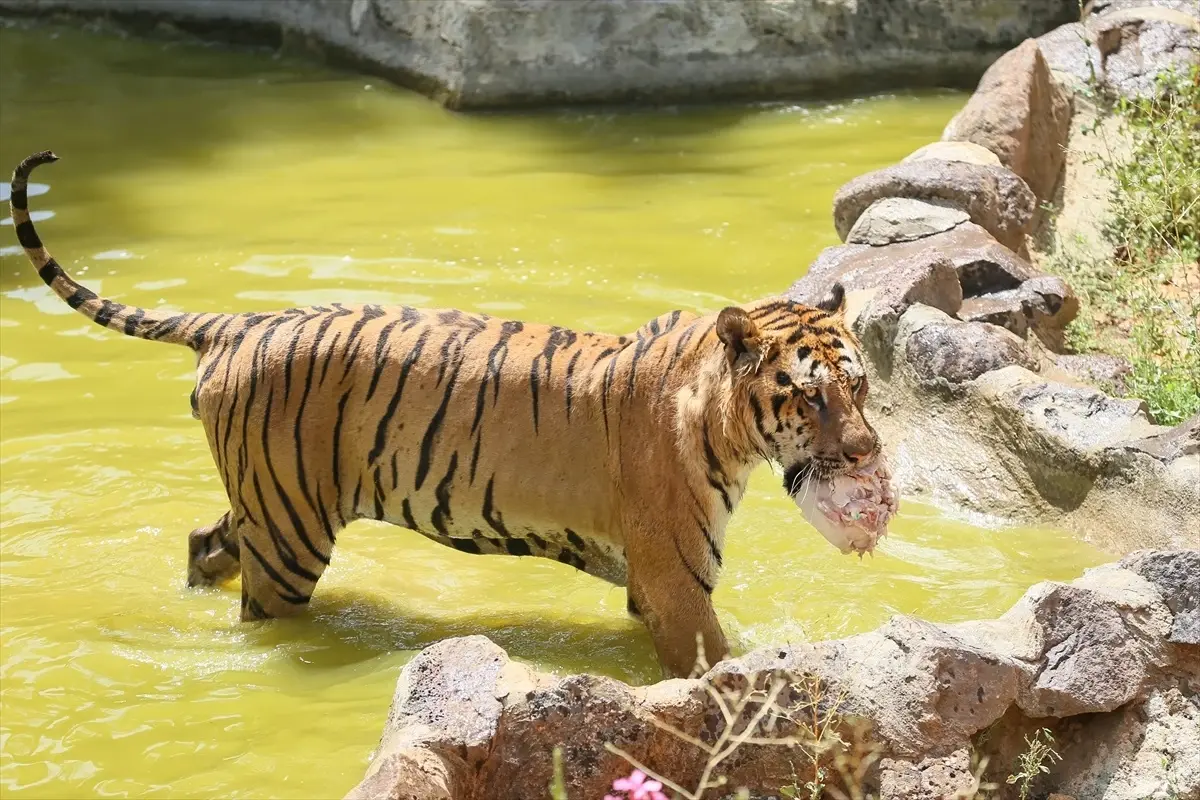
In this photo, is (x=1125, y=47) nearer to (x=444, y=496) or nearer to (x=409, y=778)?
(x=444, y=496)

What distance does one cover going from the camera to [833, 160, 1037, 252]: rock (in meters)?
5.68

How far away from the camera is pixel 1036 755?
2.92 metres

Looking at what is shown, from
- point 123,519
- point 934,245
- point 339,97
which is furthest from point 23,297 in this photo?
point 934,245

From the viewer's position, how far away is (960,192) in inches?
223

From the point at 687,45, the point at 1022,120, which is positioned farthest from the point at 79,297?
the point at 687,45

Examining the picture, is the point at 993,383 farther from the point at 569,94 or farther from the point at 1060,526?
the point at 569,94

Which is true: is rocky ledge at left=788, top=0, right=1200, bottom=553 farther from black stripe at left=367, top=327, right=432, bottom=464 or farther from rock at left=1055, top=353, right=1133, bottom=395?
black stripe at left=367, top=327, right=432, bottom=464

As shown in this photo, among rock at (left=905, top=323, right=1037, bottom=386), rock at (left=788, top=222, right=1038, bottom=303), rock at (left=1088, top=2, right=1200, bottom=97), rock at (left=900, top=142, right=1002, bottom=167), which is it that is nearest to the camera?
rock at (left=905, top=323, right=1037, bottom=386)

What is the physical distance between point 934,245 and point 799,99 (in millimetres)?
3973

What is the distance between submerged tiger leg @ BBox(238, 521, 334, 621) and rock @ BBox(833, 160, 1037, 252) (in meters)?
2.70

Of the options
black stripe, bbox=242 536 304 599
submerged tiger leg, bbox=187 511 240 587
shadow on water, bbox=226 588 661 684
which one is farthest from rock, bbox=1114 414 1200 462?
submerged tiger leg, bbox=187 511 240 587

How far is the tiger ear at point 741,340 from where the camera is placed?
329 centimetres

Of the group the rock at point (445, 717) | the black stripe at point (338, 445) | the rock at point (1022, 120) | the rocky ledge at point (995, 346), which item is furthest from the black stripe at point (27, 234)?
the rock at point (1022, 120)

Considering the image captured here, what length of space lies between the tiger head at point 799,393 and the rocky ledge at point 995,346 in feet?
1.32
